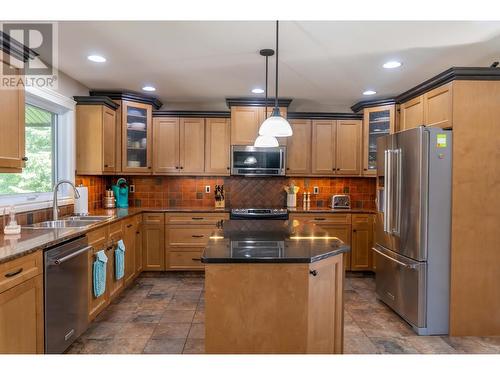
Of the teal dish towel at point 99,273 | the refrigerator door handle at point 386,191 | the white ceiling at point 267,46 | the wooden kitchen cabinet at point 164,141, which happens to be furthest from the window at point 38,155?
the refrigerator door handle at point 386,191

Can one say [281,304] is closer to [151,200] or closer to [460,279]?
[460,279]

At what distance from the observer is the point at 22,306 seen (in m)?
1.97

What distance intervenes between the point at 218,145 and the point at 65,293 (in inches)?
113

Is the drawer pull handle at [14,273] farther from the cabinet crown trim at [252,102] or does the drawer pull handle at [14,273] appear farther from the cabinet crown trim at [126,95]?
the cabinet crown trim at [252,102]

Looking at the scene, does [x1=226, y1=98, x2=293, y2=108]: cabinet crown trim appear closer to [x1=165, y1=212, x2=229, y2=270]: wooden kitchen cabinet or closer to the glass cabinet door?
the glass cabinet door

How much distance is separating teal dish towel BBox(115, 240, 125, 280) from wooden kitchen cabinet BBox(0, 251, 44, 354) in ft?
4.37

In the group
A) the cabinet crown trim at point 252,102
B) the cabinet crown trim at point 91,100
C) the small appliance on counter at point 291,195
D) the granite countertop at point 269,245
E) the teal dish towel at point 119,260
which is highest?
the cabinet crown trim at point 252,102

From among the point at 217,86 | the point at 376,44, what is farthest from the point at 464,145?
the point at 217,86

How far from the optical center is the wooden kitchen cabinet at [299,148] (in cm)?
485

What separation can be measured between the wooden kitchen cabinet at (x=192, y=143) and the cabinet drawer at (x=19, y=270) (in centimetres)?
280

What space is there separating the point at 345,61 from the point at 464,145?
131 cm

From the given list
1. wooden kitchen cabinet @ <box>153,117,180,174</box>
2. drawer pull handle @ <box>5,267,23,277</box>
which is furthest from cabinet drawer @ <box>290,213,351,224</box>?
drawer pull handle @ <box>5,267,23,277</box>

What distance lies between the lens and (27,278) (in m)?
2.01

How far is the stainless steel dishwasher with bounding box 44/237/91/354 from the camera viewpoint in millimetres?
2230
